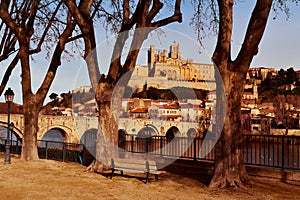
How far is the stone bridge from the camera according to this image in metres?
50.3

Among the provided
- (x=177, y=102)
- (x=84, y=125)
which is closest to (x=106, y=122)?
(x=84, y=125)

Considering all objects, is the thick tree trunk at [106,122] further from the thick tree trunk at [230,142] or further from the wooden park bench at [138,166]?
the thick tree trunk at [230,142]

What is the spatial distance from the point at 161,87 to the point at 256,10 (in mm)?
82577

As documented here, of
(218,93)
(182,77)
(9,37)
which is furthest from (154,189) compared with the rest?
(182,77)

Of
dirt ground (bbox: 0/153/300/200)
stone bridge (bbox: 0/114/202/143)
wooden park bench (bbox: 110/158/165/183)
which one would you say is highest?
wooden park bench (bbox: 110/158/165/183)

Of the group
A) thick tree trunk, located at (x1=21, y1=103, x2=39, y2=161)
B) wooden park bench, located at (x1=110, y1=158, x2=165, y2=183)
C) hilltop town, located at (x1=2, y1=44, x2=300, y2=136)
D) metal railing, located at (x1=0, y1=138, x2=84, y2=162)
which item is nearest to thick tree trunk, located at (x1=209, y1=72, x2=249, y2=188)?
wooden park bench, located at (x1=110, y1=158, x2=165, y2=183)

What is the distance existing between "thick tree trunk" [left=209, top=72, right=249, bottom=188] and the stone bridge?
39079mm

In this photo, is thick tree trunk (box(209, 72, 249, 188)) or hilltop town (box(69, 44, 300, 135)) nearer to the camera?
thick tree trunk (box(209, 72, 249, 188))

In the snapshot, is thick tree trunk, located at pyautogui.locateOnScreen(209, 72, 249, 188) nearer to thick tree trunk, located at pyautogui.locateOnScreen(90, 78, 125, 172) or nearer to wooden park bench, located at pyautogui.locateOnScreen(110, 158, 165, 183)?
wooden park bench, located at pyautogui.locateOnScreen(110, 158, 165, 183)

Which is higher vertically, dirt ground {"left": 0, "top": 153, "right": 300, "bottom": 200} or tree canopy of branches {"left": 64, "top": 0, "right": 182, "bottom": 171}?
tree canopy of branches {"left": 64, "top": 0, "right": 182, "bottom": 171}

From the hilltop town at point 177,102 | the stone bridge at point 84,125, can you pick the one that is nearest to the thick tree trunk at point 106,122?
the hilltop town at point 177,102

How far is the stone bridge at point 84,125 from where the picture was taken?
5030 cm

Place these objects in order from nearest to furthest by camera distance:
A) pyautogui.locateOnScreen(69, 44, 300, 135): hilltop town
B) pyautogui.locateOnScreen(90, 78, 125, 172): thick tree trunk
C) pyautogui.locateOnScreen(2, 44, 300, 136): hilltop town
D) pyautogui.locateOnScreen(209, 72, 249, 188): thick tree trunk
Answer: pyautogui.locateOnScreen(209, 72, 249, 188): thick tree trunk, pyautogui.locateOnScreen(90, 78, 125, 172): thick tree trunk, pyautogui.locateOnScreen(2, 44, 300, 136): hilltop town, pyautogui.locateOnScreen(69, 44, 300, 135): hilltop town

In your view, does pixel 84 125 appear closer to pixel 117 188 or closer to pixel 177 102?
pixel 177 102
